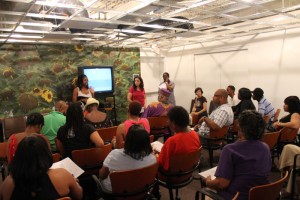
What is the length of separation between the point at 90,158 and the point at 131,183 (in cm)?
74

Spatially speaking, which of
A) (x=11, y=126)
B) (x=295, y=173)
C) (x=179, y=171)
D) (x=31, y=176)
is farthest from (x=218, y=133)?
(x=11, y=126)

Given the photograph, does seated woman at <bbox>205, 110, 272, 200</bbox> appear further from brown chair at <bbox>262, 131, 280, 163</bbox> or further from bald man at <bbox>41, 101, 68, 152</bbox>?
bald man at <bbox>41, 101, 68, 152</bbox>

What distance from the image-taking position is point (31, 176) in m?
1.38

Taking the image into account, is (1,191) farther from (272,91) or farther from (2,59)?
(272,91)

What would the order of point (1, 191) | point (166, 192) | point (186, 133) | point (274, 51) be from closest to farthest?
point (1, 191), point (186, 133), point (166, 192), point (274, 51)

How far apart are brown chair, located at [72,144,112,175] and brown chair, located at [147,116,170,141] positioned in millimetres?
1466

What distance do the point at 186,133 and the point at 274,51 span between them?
4.07 metres

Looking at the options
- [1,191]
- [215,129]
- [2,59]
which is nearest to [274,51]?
[215,129]

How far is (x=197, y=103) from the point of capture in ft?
19.5

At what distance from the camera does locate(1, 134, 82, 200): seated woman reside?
1385 millimetres

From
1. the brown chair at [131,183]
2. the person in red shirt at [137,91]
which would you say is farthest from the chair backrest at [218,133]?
the person in red shirt at [137,91]

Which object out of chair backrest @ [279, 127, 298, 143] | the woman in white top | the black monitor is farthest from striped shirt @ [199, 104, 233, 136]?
the black monitor

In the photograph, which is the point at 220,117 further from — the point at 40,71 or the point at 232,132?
the point at 40,71

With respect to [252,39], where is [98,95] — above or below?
below
